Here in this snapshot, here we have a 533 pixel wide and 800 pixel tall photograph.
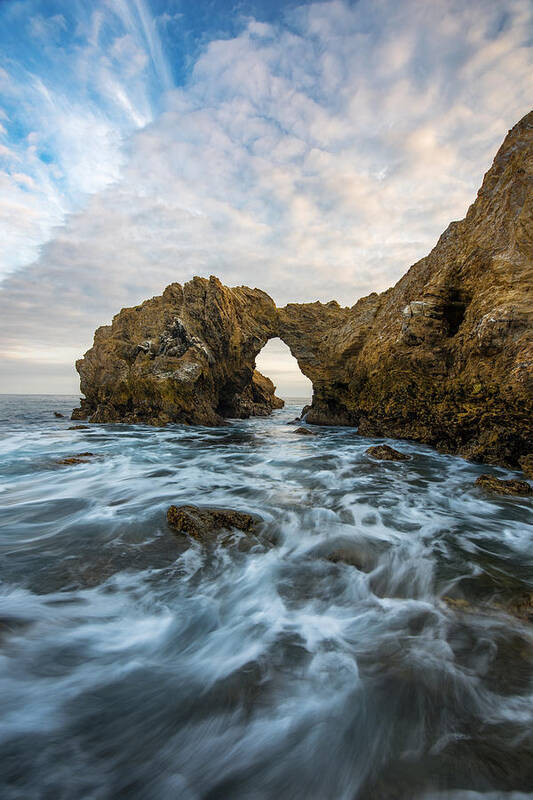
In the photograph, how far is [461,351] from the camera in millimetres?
9750

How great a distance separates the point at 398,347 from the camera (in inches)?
500

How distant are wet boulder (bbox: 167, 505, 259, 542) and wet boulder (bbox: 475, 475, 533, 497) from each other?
469 centimetres

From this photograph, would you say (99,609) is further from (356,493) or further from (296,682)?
(356,493)

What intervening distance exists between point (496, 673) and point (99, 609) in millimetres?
3289

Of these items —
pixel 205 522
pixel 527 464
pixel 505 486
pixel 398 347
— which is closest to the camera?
pixel 205 522

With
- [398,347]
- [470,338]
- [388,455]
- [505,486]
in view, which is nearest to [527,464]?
[505,486]

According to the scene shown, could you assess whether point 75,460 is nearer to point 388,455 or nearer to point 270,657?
point 270,657

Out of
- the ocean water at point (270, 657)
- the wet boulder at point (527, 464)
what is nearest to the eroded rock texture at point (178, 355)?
the ocean water at point (270, 657)

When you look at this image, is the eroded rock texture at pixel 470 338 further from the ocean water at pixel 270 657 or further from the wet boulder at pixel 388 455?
the ocean water at pixel 270 657

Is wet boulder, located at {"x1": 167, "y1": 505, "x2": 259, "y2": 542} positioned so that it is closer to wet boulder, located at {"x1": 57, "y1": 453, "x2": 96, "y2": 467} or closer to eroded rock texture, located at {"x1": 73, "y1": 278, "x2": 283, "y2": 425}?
wet boulder, located at {"x1": 57, "y1": 453, "x2": 96, "y2": 467}

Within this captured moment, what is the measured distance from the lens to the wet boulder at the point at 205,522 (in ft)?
14.5

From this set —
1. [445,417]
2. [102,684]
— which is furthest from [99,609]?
[445,417]

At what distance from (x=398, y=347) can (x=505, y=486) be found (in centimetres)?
772

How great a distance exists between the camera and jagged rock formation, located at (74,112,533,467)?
320 inches
